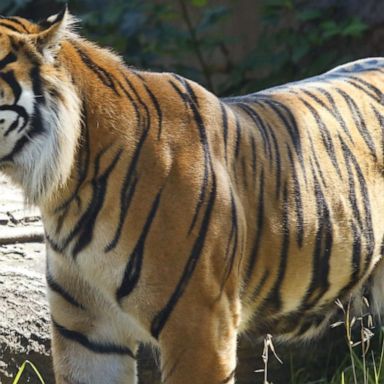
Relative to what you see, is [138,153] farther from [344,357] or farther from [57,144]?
[344,357]

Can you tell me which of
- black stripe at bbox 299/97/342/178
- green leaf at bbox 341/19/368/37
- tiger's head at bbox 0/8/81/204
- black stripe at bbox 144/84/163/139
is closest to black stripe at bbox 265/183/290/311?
black stripe at bbox 299/97/342/178

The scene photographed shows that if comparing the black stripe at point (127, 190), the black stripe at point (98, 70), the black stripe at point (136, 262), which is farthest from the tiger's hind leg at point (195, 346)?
the black stripe at point (98, 70)

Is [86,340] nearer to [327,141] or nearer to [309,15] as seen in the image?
[327,141]

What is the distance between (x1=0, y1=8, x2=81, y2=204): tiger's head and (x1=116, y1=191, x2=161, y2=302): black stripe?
0.76 ft

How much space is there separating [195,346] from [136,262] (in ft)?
0.85

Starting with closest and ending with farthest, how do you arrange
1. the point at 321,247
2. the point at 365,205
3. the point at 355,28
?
the point at 321,247, the point at 365,205, the point at 355,28

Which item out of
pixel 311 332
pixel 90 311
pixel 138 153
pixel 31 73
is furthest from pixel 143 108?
pixel 311 332

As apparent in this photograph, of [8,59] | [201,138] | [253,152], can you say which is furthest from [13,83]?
[253,152]

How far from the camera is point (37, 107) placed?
A: 2.64 m

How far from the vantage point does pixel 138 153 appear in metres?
2.76

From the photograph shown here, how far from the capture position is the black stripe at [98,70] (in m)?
2.80

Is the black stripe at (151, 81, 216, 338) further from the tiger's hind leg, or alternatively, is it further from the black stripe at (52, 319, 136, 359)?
the black stripe at (52, 319, 136, 359)

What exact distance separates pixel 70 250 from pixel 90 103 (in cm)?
38

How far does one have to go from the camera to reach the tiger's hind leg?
273cm
